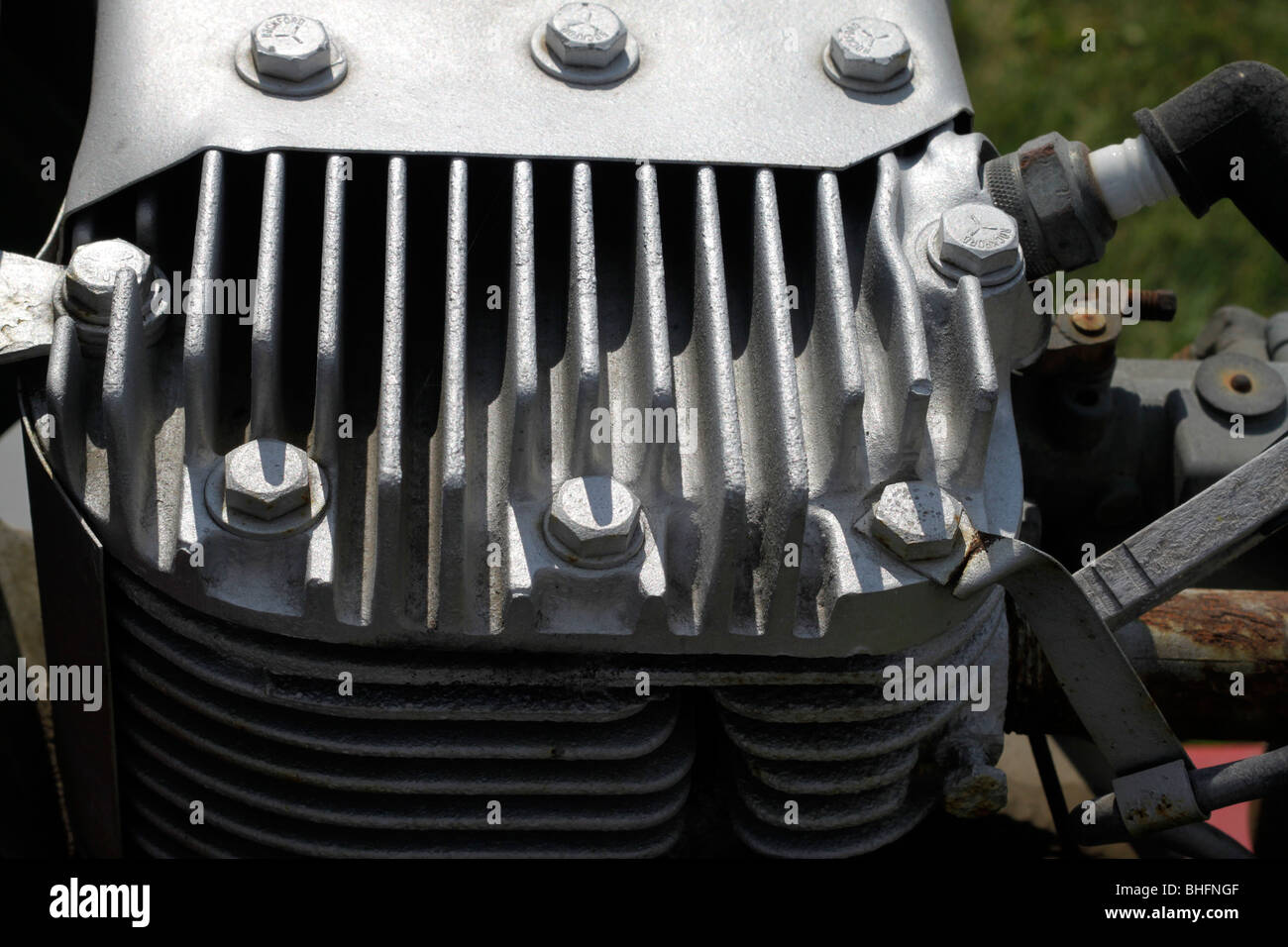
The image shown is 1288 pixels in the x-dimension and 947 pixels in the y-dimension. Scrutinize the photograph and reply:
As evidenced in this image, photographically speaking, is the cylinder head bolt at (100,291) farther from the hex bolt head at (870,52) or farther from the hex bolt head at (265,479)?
the hex bolt head at (870,52)

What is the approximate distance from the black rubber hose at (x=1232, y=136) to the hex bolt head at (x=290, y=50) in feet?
2.55

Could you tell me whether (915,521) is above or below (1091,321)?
below

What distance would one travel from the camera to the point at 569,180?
137cm

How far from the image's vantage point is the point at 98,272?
1.27m

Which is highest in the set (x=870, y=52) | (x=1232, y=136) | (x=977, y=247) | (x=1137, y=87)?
(x=1137, y=87)

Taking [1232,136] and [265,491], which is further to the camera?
[1232,136]

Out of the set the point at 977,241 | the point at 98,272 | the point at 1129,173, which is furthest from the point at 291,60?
the point at 1129,173

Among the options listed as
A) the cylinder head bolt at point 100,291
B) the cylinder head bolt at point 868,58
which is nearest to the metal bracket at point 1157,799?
the cylinder head bolt at point 868,58

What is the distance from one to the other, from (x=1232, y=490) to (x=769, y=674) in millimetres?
454

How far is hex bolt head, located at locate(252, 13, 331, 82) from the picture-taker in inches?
52.5

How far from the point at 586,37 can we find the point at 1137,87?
281cm

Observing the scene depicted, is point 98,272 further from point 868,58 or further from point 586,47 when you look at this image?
point 868,58

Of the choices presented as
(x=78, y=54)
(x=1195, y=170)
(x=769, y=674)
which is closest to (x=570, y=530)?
(x=769, y=674)
